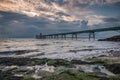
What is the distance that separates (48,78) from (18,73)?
2.95 metres

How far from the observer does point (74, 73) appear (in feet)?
41.9

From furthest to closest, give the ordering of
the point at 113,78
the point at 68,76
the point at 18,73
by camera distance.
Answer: the point at 18,73, the point at 68,76, the point at 113,78

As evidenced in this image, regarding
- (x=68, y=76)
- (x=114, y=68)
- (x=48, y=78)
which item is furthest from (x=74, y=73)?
(x=114, y=68)

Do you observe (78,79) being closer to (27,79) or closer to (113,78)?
(113,78)

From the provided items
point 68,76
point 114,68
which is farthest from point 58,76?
point 114,68

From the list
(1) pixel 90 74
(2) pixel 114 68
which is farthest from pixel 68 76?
(2) pixel 114 68

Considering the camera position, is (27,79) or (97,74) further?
(97,74)

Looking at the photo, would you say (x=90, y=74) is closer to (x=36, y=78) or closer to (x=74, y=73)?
(x=74, y=73)

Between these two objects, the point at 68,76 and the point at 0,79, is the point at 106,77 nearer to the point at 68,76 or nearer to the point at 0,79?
the point at 68,76

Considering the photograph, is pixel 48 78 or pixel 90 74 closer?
pixel 48 78

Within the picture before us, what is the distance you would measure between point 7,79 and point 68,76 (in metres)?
3.55

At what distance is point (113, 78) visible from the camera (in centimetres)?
1130

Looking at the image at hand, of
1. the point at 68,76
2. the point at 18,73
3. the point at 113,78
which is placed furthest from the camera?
the point at 18,73

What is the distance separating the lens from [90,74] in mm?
12461
